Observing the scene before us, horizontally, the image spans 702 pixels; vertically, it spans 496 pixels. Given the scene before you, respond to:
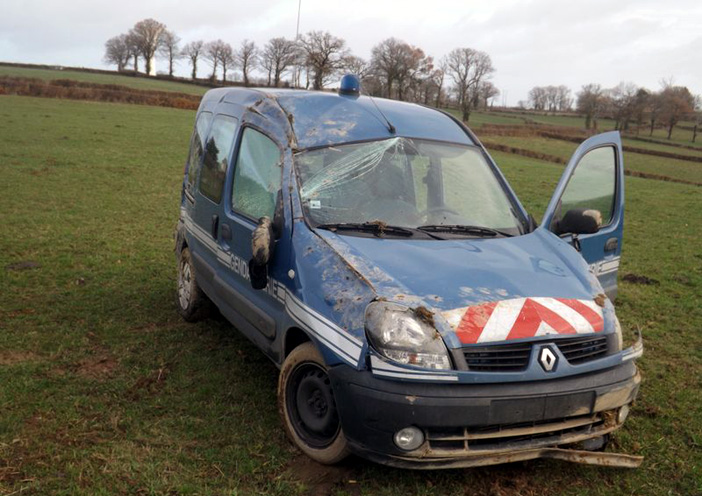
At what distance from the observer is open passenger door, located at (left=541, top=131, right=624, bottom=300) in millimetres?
4668

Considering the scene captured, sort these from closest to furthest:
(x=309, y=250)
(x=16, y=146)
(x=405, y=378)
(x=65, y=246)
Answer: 1. (x=405, y=378)
2. (x=309, y=250)
3. (x=65, y=246)
4. (x=16, y=146)

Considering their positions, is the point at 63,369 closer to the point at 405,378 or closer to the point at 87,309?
the point at 87,309

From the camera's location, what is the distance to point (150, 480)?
141 inches

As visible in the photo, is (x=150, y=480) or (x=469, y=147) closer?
(x=150, y=480)

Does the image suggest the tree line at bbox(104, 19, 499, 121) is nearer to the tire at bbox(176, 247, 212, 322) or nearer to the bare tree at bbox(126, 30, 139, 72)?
the bare tree at bbox(126, 30, 139, 72)

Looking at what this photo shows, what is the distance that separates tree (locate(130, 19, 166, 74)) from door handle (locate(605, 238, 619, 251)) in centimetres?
10105

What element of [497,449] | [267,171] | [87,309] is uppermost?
[267,171]

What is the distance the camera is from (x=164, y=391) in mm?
4797

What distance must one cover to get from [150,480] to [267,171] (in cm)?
220

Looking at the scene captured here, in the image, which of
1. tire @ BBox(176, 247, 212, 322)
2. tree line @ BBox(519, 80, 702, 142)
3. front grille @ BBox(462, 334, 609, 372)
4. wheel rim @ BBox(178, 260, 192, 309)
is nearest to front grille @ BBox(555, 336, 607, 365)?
front grille @ BBox(462, 334, 609, 372)

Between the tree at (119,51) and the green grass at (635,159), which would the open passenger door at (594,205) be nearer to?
the green grass at (635,159)

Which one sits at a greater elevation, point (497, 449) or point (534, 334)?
point (534, 334)

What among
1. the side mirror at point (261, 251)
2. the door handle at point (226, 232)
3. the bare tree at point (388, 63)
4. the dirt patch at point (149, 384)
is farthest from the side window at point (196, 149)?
the bare tree at point (388, 63)

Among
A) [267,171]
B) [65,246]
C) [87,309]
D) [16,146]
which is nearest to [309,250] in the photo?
[267,171]
